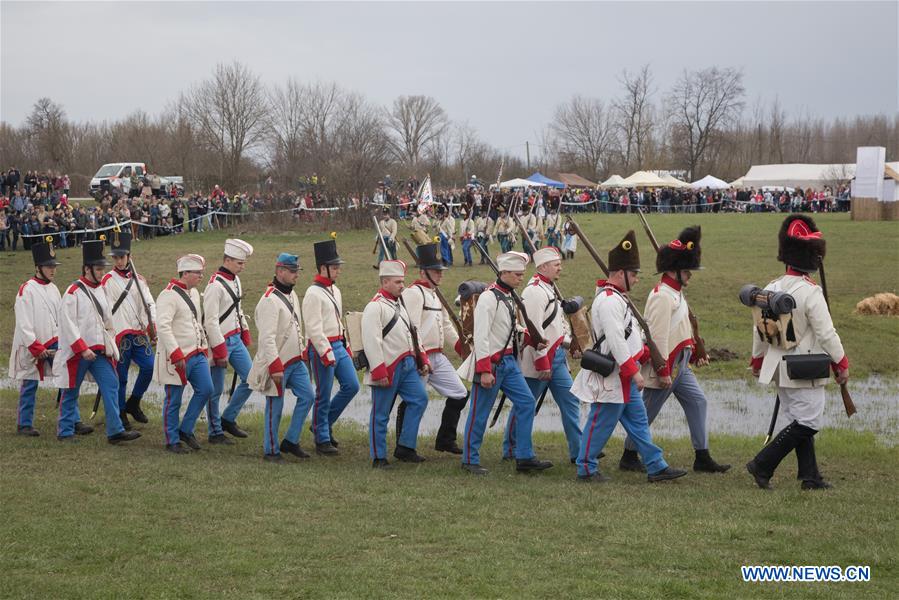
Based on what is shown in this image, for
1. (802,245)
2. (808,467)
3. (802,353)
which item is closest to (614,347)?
(802,353)

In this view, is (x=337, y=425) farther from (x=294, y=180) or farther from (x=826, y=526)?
(x=294, y=180)

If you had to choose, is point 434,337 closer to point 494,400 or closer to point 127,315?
point 494,400

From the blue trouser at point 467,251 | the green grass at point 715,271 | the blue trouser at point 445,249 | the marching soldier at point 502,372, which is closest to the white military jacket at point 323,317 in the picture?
the marching soldier at point 502,372

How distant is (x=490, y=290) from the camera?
9.62m

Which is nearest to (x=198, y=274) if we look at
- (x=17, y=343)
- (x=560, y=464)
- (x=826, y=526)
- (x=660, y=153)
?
(x=17, y=343)

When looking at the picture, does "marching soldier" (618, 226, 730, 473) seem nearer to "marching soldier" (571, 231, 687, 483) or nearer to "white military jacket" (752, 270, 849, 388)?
"marching soldier" (571, 231, 687, 483)

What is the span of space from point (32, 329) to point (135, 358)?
1171 millimetres

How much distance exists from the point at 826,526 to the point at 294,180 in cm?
3744

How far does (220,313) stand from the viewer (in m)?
11.0

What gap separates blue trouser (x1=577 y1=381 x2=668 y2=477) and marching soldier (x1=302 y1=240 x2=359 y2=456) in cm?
274

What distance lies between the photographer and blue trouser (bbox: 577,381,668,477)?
351 inches

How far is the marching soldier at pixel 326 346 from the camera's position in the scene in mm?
10352

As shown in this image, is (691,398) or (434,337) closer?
(691,398)

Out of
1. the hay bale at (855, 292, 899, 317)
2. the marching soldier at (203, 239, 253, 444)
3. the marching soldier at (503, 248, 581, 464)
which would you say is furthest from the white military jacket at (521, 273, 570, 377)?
the hay bale at (855, 292, 899, 317)
